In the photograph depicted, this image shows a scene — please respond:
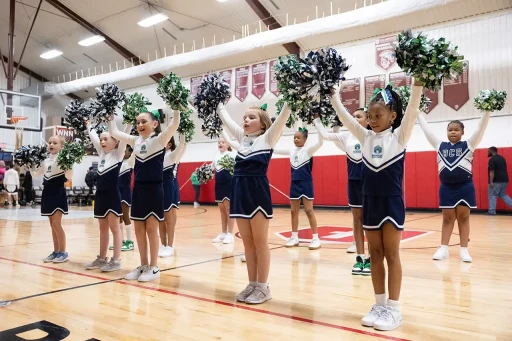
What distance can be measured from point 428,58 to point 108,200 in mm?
3415

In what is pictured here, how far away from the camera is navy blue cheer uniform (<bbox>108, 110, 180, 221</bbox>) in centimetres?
384

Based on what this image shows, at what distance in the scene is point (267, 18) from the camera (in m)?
13.2

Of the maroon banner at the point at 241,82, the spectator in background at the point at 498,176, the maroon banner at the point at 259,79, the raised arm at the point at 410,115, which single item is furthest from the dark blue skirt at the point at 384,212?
the maroon banner at the point at 241,82

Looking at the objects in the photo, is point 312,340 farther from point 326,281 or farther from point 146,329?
point 326,281

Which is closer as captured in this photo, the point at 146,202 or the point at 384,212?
the point at 384,212

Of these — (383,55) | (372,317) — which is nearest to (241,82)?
(383,55)

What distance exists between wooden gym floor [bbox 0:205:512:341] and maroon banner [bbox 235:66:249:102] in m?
10.4

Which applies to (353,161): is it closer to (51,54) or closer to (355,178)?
(355,178)

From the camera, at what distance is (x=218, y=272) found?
4320 mm

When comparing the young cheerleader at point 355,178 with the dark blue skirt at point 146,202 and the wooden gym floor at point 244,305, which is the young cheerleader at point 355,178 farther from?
the dark blue skirt at point 146,202

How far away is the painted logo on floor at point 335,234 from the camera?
21.9 ft

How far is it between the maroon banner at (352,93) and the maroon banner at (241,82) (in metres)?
3.80

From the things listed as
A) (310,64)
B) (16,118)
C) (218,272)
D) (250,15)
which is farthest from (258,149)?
(16,118)

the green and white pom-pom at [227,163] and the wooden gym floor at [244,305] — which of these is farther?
the green and white pom-pom at [227,163]
